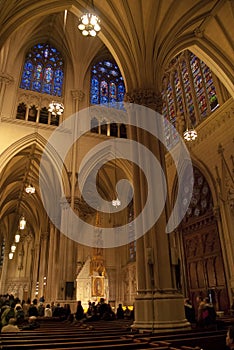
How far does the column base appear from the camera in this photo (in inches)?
269

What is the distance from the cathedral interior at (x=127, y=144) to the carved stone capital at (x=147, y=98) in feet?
0.12

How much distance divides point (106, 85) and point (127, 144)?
5.42 m

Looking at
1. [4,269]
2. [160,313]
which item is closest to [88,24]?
[160,313]

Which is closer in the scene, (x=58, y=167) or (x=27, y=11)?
(x=27, y=11)

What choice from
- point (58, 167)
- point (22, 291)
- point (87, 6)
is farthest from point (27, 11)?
point (22, 291)

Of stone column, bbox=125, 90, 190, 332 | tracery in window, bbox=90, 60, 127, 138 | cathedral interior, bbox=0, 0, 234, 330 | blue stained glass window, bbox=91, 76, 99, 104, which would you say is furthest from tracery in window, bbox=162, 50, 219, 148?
stone column, bbox=125, 90, 190, 332

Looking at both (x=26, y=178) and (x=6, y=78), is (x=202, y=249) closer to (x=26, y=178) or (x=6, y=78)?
(x=26, y=178)

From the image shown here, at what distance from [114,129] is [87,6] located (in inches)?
431

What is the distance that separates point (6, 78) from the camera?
1823 centimetres

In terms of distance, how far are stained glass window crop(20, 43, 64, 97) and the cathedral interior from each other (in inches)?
3.2

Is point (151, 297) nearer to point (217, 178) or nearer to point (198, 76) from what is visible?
point (217, 178)

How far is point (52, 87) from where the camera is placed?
66.9ft

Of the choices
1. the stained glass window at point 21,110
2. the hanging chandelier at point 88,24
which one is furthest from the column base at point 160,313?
the stained glass window at point 21,110

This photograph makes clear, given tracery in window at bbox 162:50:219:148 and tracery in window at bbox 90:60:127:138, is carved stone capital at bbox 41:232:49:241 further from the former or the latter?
tracery in window at bbox 162:50:219:148
